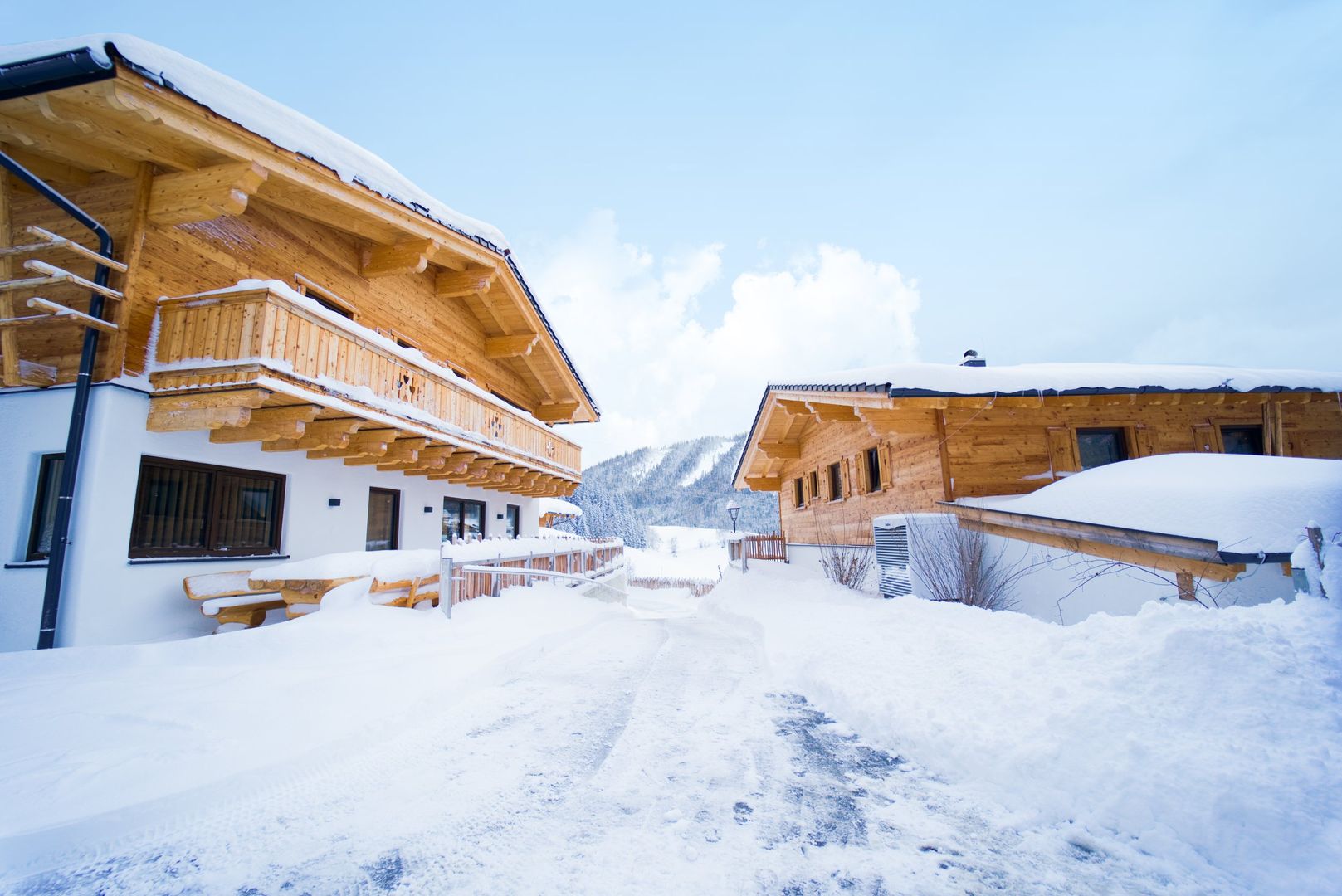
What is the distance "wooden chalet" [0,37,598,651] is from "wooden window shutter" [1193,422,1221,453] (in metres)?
15.4

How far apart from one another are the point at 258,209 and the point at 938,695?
12.0 metres

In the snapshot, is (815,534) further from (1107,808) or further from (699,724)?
(1107,808)

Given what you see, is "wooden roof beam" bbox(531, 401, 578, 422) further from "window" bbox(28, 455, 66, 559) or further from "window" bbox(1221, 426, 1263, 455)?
"window" bbox(1221, 426, 1263, 455)

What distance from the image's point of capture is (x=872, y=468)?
14.1 m

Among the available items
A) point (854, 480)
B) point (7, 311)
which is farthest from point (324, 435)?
point (854, 480)

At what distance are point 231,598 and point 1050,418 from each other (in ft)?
47.2

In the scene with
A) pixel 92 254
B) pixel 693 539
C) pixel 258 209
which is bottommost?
pixel 693 539

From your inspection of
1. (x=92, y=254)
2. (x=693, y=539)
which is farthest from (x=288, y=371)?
(x=693, y=539)

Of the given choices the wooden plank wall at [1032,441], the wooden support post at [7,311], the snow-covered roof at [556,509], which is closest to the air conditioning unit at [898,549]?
the wooden plank wall at [1032,441]

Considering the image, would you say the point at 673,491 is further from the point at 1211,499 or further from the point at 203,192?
the point at 1211,499

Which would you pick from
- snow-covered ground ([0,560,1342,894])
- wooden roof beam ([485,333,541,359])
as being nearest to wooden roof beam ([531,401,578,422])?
wooden roof beam ([485,333,541,359])

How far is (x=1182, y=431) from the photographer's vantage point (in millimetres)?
11453

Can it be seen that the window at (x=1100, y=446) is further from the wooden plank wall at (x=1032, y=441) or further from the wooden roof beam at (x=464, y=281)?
the wooden roof beam at (x=464, y=281)

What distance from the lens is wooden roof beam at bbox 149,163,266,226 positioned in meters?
7.51
